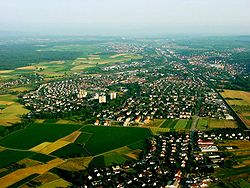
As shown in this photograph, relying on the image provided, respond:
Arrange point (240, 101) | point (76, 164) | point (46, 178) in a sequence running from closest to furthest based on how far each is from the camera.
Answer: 1. point (46, 178)
2. point (76, 164)
3. point (240, 101)

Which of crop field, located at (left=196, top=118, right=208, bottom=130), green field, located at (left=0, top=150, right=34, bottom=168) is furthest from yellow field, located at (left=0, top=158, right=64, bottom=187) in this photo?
crop field, located at (left=196, top=118, right=208, bottom=130)

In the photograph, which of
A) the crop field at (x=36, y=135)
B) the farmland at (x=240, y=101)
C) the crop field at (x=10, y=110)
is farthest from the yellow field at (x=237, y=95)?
the crop field at (x=10, y=110)

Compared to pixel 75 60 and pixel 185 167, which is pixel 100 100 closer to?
pixel 185 167

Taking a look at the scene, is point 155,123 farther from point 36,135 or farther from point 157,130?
point 36,135

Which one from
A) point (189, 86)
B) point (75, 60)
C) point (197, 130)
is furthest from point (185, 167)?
point (75, 60)

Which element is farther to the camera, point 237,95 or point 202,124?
point 237,95

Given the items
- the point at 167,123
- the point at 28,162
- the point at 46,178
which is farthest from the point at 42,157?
the point at 167,123

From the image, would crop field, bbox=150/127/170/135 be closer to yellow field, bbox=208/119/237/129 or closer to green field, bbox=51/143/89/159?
yellow field, bbox=208/119/237/129
